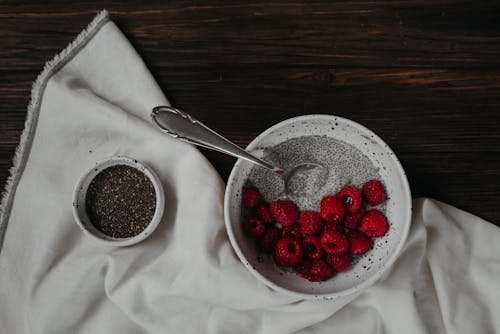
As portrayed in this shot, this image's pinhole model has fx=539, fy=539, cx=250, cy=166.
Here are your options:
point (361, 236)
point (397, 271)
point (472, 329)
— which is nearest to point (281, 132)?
point (361, 236)

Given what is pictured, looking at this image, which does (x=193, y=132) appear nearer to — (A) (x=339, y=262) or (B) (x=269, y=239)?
(B) (x=269, y=239)

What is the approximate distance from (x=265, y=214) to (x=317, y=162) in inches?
5.8

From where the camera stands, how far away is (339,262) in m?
1.04

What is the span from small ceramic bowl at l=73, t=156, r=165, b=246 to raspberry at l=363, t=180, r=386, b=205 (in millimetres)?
408

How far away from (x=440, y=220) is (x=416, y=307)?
18 cm

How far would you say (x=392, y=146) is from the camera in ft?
3.75

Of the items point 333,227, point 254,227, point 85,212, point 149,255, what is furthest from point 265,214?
point 85,212

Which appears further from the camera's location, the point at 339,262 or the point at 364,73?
the point at 364,73

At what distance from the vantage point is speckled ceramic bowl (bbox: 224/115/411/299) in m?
0.99

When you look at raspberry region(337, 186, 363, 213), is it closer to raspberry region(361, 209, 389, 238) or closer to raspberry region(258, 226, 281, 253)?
raspberry region(361, 209, 389, 238)

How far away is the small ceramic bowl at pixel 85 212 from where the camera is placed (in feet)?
3.51

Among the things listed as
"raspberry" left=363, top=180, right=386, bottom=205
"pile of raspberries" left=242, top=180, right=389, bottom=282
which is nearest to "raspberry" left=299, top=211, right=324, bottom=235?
"pile of raspberries" left=242, top=180, right=389, bottom=282

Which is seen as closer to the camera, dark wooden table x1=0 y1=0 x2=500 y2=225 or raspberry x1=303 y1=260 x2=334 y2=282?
raspberry x1=303 y1=260 x2=334 y2=282

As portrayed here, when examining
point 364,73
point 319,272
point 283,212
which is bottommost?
point 319,272
